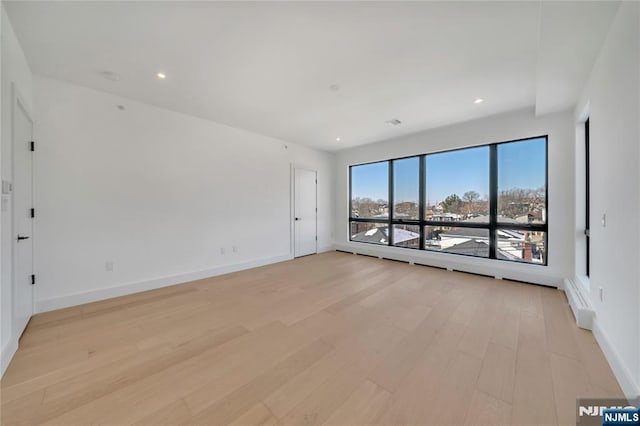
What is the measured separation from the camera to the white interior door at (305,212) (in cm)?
569

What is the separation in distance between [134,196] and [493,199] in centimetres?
578

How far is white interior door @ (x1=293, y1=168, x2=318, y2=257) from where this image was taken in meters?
5.69

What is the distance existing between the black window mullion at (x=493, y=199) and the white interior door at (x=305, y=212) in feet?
12.2

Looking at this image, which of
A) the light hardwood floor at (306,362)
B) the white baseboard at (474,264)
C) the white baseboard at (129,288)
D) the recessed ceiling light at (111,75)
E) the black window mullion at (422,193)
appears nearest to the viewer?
the light hardwood floor at (306,362)

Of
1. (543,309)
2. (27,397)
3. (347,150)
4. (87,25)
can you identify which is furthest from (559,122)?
(27,397)

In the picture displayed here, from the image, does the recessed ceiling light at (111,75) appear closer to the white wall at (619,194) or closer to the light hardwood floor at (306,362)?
the light hardwood floor at (306,362)

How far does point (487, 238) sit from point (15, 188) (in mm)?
6240

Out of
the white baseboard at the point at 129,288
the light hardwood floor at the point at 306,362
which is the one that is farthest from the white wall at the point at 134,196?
the light hardwood floor at the point at 306,362

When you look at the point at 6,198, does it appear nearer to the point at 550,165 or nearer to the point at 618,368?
the point at 618,368

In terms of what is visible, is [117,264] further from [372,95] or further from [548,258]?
[548,258]

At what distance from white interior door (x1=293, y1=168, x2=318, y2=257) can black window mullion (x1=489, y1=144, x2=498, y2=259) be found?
373cm

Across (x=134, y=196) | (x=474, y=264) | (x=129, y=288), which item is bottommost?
(x=129, y=288)

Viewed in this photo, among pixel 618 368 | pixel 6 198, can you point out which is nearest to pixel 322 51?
pixel 6 198

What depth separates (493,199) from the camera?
165 inches
